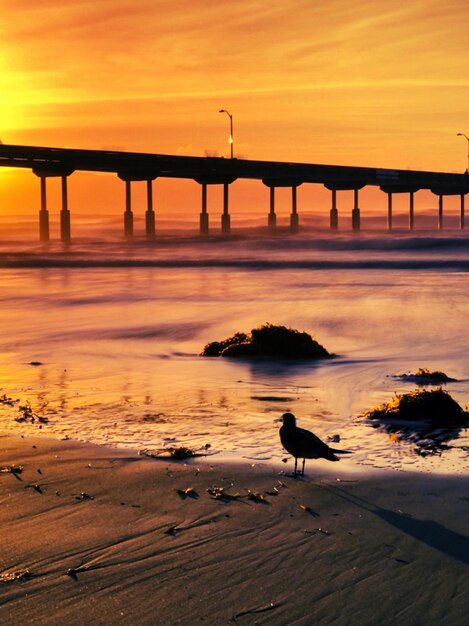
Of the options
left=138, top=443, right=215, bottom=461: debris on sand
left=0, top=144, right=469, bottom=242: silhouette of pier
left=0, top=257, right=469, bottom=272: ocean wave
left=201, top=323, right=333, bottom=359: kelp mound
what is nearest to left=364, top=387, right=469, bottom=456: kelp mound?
left=138, top=443, right=215, bottom=461: debris on sand

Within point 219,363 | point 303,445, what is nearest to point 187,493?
point 303,445

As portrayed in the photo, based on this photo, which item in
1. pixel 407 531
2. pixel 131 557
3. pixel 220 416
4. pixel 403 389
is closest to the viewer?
pixel 131 557

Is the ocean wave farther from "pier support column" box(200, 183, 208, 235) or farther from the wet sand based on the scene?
"pier support column" box(200, 183, 208, 235)

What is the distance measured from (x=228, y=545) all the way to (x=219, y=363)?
9422 millimetres

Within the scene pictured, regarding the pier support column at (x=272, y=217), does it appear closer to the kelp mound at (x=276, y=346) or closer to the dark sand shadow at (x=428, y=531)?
the kelp mound at (x=276, y=346)

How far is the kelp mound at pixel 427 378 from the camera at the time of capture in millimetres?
13705

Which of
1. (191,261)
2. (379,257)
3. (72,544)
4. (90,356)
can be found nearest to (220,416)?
(72,544)

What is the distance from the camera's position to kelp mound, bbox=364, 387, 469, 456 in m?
10.3

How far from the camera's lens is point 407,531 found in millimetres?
6691

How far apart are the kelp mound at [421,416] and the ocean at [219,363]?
21 centimetres

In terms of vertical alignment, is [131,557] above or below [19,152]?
below

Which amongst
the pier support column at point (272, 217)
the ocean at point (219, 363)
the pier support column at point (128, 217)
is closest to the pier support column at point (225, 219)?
the pier support column at point (272, 217)

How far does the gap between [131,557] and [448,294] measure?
30399 millimetres

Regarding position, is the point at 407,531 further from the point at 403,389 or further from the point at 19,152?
the point at 19,152
